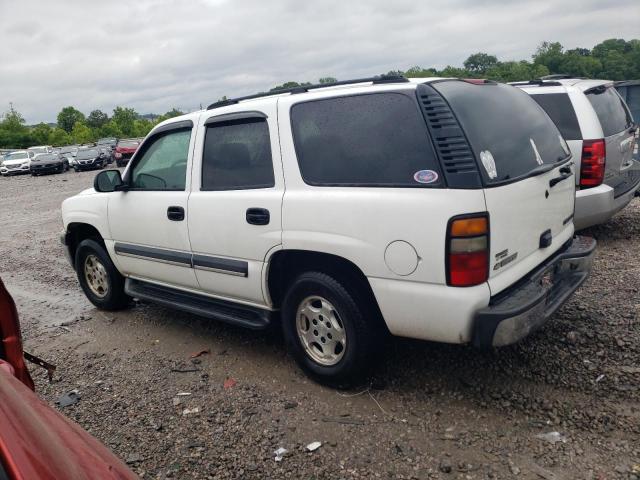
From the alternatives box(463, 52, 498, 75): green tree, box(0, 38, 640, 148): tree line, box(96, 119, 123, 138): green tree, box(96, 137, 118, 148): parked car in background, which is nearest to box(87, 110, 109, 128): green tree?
box(0, 38, 640, 148): tree line

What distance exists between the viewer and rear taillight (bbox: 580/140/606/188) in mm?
5441

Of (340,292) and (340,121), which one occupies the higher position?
(340,121)

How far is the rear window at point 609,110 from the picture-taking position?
5.73 m

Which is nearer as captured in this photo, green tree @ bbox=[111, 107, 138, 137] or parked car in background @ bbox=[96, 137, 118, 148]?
parked car in background @ bbox=[96, 137, 118, 148]

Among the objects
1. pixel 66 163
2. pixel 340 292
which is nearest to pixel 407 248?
pixel 340 292

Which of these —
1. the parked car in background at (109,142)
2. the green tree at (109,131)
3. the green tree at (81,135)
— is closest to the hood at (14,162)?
the parked car in background at (109,142)

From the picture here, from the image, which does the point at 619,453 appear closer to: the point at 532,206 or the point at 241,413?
the point at 532,206

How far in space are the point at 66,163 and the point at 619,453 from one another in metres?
35.5

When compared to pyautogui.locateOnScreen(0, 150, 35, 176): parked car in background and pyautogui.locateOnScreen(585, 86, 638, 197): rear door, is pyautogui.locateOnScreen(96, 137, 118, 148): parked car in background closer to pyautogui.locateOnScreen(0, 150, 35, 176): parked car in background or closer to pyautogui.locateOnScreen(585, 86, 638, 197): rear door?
pyautogui.locateOnScreen(0, 150, 35, 176): parked car in background

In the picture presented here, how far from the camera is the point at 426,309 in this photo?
3.00 m

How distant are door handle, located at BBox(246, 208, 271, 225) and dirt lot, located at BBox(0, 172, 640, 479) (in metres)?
1.14

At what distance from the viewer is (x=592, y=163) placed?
5.45 metres

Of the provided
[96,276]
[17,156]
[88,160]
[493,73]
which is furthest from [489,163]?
[493,73]

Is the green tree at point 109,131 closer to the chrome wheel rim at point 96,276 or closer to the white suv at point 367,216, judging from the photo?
the chrome wheel rim at point 96,276
